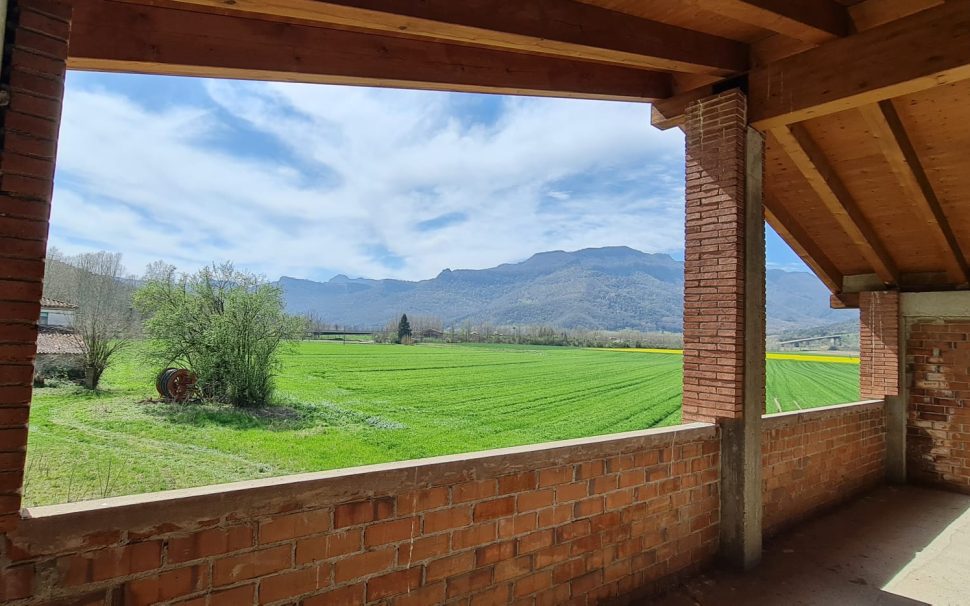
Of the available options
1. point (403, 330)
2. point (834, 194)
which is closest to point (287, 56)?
point (834, 194)

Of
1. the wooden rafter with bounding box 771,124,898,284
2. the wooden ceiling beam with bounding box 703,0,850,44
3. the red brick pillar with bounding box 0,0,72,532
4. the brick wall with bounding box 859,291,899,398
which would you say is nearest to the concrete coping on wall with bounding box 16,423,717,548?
the red brick pillar with bounding box 0,0,72,532

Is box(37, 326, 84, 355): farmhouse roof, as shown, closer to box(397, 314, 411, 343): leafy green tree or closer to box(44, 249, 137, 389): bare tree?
box(44, 249, 137, 389): bare tree

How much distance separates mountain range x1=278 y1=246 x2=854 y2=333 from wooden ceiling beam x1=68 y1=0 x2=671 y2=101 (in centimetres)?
9346

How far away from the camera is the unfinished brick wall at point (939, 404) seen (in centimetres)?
661

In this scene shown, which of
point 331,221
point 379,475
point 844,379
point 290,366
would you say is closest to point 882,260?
point 379,475

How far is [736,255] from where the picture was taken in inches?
155

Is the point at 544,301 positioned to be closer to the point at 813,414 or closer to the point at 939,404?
the point at 939,404

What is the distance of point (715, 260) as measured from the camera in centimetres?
404

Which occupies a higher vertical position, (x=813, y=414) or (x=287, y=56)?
(x=287, y=56)

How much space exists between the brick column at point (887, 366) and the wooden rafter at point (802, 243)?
1.74 ft

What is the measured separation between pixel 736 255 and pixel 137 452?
539 inches

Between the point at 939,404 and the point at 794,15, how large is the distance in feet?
20.6

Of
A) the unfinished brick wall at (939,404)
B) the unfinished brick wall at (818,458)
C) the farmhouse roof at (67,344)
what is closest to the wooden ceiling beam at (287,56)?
the unfinished brick wall at (818,458)

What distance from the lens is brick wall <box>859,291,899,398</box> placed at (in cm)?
704
